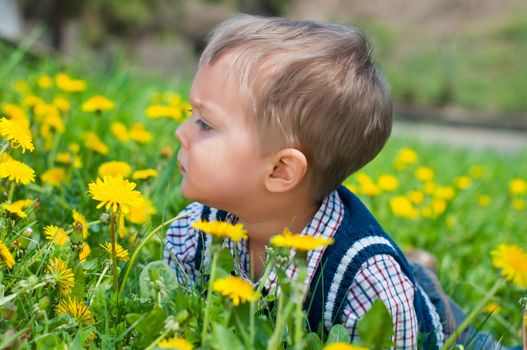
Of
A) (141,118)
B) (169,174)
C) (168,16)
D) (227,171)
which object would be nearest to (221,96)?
(227,171)

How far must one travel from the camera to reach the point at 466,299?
88.4 inches

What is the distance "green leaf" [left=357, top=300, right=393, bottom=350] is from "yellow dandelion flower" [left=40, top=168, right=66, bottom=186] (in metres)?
1.15

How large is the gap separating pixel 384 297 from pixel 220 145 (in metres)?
0.43

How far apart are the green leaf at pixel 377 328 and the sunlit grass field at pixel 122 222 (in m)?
0.11

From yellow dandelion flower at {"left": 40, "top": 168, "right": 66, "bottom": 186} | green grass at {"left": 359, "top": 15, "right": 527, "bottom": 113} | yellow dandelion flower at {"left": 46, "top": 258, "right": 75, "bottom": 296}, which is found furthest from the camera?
green grass at {"left": 359, "top": 15, "right": 527, "bottom": 113}

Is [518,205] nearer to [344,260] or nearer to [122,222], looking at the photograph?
[344,260]

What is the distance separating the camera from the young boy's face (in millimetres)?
1401

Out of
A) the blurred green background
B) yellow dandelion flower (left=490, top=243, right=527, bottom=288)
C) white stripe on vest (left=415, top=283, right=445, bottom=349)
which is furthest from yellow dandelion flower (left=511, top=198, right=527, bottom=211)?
the blurred green background

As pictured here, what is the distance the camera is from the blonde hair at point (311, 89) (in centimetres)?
139

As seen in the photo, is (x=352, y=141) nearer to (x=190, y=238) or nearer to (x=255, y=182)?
(x=255, y=182)

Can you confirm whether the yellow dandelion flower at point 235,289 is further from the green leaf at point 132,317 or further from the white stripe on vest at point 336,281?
the white stripe on vest at point 336,281

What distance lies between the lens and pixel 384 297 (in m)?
1.40

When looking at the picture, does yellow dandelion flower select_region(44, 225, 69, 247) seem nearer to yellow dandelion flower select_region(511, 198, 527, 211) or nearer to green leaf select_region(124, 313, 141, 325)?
green leaf select_region(124, 313, 141, 325)

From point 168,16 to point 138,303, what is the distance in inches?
527
